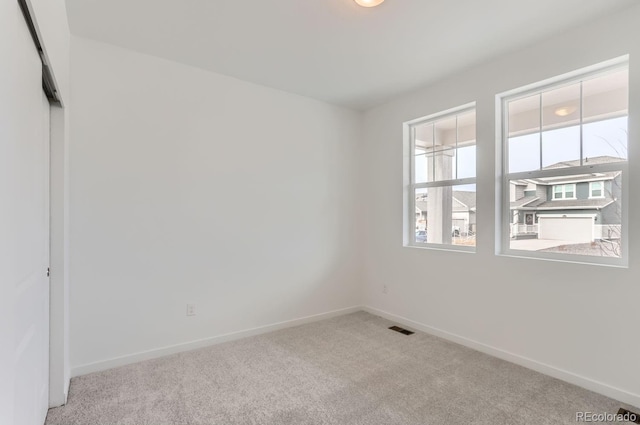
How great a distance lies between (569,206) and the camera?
2551 mm

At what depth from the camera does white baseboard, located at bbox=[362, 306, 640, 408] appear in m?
2.15

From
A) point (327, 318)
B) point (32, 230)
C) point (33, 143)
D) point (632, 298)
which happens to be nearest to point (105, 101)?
point (33, 143)

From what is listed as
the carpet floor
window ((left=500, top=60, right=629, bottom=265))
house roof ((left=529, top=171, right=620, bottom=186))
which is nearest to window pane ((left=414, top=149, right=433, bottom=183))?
window ((left=500, top=60, right=629, bottom=265))

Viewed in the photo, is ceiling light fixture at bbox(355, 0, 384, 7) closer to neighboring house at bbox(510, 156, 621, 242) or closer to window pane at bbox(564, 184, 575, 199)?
neighboring house at bbox(510, 156, 621, 242)

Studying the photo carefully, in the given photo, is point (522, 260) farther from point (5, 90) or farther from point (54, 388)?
point (54, 388)

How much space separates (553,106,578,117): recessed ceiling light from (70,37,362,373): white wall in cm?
224

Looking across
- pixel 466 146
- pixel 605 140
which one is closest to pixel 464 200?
pixel 466 146

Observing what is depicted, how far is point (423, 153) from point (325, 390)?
2708 mm

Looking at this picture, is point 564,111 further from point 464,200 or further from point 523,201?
point 464,200

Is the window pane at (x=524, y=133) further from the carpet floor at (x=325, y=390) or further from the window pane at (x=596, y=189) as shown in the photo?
the carpet floor at (x=325, y=390)

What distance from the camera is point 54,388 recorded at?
203 centimetres

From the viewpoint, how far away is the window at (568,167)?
2326mm

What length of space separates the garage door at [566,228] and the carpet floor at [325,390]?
1.10 m

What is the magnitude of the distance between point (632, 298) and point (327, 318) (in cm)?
274
